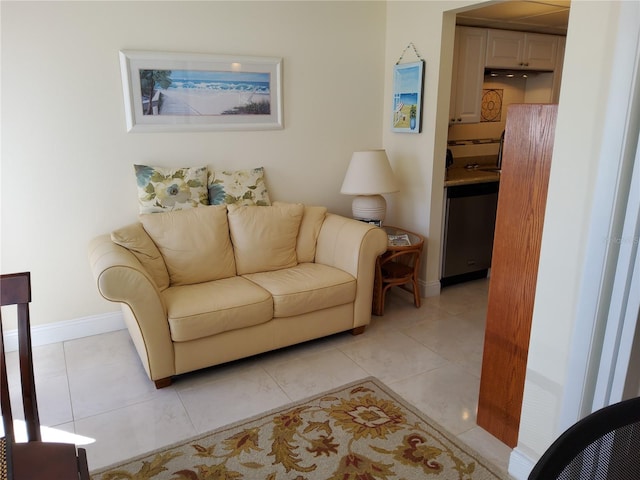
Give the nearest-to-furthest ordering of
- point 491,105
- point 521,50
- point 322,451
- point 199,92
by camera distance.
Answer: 1. point 322,451
2. point 199,92
3. point 521,50
4. point 491,105

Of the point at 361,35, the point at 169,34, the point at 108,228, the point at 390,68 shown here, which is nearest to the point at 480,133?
the point at 390,68

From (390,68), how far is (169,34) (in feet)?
5.69

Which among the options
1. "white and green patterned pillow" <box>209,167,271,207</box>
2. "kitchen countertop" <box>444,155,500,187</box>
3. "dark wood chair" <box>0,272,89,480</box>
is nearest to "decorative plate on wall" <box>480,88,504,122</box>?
"kitchen countertop" <box>444,155,500,187</box>

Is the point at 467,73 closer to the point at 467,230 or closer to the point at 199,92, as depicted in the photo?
the point at 467,230

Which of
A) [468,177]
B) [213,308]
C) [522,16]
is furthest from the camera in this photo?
[468,177]

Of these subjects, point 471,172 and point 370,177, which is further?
point 471,172

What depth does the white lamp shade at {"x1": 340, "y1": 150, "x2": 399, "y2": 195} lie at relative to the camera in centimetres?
348

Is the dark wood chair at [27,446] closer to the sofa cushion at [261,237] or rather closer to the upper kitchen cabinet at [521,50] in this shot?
the sofa cushion at [261,237]

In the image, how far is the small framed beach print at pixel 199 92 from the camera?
10.0 ft

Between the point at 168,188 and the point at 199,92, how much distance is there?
2.28 feet

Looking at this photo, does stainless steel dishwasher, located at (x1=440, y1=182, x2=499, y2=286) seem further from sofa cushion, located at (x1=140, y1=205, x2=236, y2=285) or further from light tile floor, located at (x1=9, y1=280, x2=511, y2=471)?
sofa cushion, located at (x1=140, y1=205, x2=236, y2=285)

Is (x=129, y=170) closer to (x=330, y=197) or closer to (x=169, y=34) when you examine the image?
(x=169, y=34)

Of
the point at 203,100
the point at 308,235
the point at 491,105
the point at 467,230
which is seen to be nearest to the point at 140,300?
the point at 308,235

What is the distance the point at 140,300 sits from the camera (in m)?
2.44
